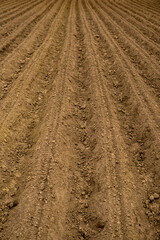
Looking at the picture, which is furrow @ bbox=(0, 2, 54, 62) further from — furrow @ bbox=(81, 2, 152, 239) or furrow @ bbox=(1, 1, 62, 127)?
furrow @ bbox=(81, 2, 152, 239)

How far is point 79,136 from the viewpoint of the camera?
3219 mm

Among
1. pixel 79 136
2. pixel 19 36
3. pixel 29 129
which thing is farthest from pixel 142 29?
pixel 29 129

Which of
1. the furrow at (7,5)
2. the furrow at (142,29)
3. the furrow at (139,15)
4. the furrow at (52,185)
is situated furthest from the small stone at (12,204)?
the furrow at (7,5)

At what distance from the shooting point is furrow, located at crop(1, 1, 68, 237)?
7.33 feet

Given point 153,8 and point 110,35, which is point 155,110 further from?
point 153,8

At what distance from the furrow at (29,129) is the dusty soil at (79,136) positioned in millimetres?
14

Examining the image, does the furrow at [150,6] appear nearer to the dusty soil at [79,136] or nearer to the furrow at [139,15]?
the furrow at [139,15]

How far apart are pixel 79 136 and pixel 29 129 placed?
97 cm

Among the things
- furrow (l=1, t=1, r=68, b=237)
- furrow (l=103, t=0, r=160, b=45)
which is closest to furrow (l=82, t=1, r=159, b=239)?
furrow (l=1, t=1, r=68, b=237)

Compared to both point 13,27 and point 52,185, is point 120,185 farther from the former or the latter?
point 13,27

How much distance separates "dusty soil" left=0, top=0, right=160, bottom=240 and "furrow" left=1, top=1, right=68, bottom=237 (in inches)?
0.6

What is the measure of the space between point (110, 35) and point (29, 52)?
297 cm

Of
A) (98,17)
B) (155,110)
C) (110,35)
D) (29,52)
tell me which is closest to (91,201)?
(155,110)

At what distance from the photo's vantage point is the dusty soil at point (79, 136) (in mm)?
2152
